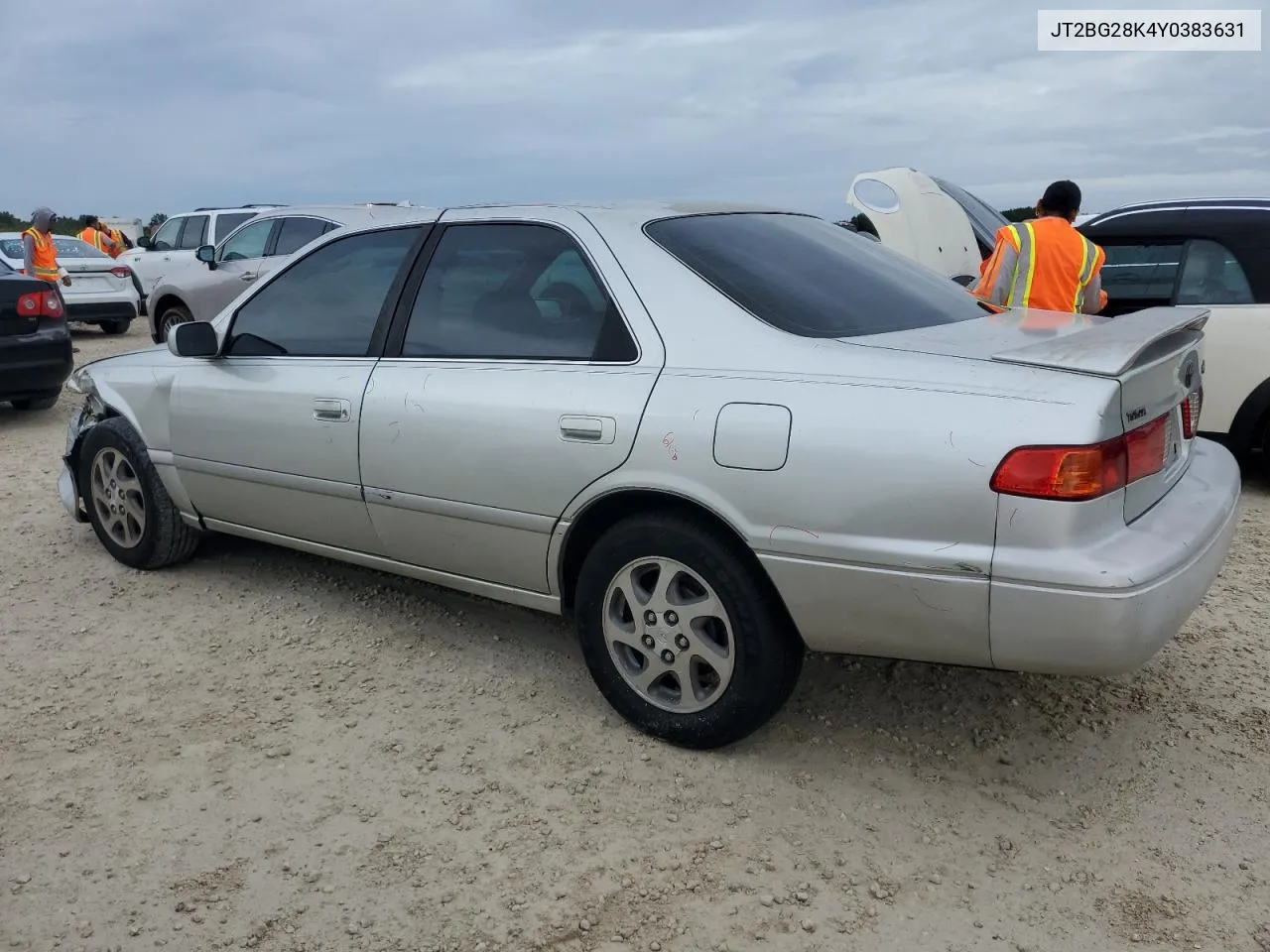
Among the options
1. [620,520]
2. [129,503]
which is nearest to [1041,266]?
[620,520]

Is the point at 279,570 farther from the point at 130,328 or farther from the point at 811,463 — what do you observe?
the point at 130,328

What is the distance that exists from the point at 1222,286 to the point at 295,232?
846 cm

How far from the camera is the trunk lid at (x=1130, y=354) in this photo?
255 centimetres

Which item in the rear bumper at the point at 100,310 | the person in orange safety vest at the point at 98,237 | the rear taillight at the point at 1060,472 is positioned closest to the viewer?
the rear taillight at the point at 1060,472

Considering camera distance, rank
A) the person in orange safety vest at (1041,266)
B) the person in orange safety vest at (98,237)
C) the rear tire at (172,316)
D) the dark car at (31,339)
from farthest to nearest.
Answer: the person in orange safety vest at (98,237)
the rear tire at (172,316)
the dark car at (31,339)
the person in orange safety vest at (1041,266)

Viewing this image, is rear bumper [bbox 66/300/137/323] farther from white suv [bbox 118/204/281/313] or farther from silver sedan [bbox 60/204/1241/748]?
silver sedan [bbox 60/204/1241/748]

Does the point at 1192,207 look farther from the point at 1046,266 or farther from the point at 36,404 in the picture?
the point at 36,404

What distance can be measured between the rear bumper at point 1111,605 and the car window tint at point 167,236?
1506cm

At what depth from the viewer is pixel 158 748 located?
126 inches

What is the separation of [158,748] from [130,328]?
14603 mm

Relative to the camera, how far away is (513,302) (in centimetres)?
346

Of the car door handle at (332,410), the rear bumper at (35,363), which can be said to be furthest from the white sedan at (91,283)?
the car door handle at (332,410)

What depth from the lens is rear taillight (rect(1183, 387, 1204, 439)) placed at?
3080 millimetres

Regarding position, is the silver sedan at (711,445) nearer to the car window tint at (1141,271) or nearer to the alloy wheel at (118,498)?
the alloy wheel at (118,498)
